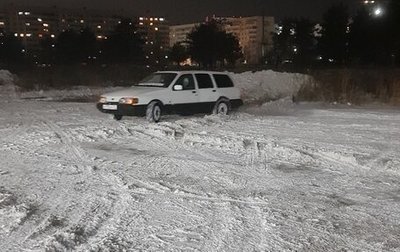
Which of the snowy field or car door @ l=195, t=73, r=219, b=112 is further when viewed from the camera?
car door @ l=195, t=73, r=219, b=112

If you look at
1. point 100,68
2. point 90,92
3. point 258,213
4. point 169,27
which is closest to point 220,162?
point 258,213

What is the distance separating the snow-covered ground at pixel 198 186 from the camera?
206 inches

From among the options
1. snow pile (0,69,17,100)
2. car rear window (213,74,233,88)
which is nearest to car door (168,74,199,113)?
car rear window (213,74,233,88)

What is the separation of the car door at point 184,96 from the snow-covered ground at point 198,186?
1.10 metres

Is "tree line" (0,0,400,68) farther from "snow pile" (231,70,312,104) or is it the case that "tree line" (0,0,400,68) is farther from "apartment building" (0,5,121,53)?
"apartment building" (0,5,121,53)

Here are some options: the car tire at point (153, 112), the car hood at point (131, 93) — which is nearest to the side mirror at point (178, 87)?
the car hood at point (131, 93)

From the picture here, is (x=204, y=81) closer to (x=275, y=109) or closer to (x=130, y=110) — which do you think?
(x=130, y=110)

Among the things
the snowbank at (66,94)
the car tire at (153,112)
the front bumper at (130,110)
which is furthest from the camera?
the snowbank at (66,94)

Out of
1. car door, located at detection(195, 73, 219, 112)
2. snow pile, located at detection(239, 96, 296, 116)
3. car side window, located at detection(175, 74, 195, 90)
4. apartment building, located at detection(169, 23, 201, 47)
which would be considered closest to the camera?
car side window, located at detection(175, 74, 195, 90)

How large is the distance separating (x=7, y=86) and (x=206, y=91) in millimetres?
18993

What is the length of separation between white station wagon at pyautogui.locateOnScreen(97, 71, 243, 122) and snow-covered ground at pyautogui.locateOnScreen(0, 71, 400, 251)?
57 cm

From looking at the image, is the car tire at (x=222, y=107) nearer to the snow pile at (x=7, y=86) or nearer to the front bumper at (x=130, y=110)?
the front bumper at (x=130, y=110)

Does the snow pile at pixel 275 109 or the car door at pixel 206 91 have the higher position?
the car door at pixel 206 91

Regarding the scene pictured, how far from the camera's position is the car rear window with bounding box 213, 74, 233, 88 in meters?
16.3
